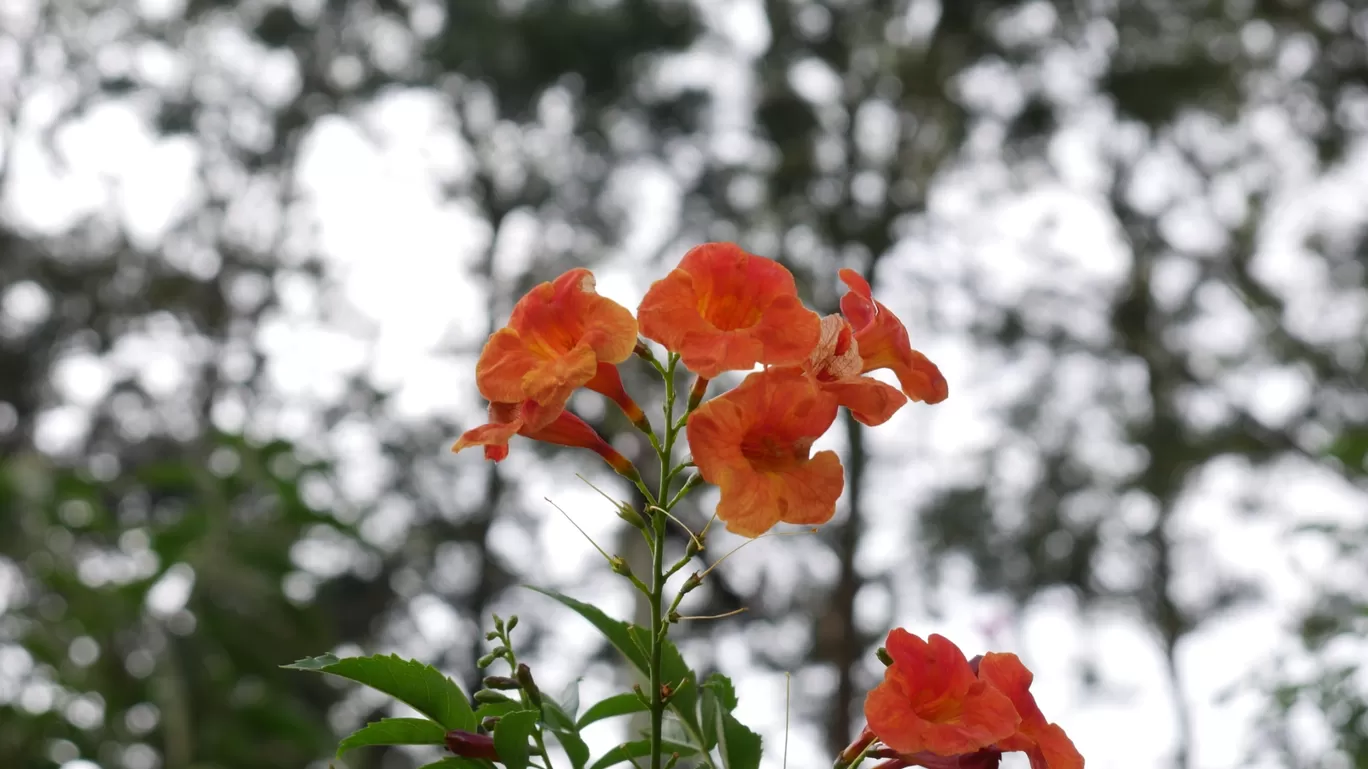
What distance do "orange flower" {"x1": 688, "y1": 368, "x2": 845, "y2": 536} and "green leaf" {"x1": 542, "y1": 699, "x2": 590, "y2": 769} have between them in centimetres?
25

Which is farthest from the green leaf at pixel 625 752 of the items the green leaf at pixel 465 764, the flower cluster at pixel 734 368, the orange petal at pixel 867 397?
the orange petal at pixel 867 397

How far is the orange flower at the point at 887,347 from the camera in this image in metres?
1.06

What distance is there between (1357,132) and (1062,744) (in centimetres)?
1014

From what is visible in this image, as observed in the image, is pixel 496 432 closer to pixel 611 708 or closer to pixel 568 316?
pixel 568 316

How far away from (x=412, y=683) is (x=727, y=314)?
0.44 meters

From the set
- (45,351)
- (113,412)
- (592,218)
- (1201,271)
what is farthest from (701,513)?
(45,351)

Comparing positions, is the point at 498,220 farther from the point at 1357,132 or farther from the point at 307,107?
the point at 1357,132

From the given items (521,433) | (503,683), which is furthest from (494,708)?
(521,433)

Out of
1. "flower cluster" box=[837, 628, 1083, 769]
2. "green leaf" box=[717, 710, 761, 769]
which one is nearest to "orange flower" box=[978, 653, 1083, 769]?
"flower cluster" box=[837, 628, 1083, 769]

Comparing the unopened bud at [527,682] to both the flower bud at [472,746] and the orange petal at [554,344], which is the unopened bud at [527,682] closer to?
the flower bud at [472,746]

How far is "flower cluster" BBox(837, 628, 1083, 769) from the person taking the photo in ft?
2.89

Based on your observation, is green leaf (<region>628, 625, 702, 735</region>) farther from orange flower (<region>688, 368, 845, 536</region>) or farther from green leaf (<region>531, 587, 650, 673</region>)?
orange flower (<region>688, 368, 845, 536</region>)

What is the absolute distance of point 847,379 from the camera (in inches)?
37.9

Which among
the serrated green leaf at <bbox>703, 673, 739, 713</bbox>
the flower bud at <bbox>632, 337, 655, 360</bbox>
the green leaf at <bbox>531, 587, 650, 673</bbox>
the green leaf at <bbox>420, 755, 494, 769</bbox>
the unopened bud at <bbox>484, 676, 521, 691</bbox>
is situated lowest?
the green leaf at <bbox>420, 755, 494, 769</bbox>
